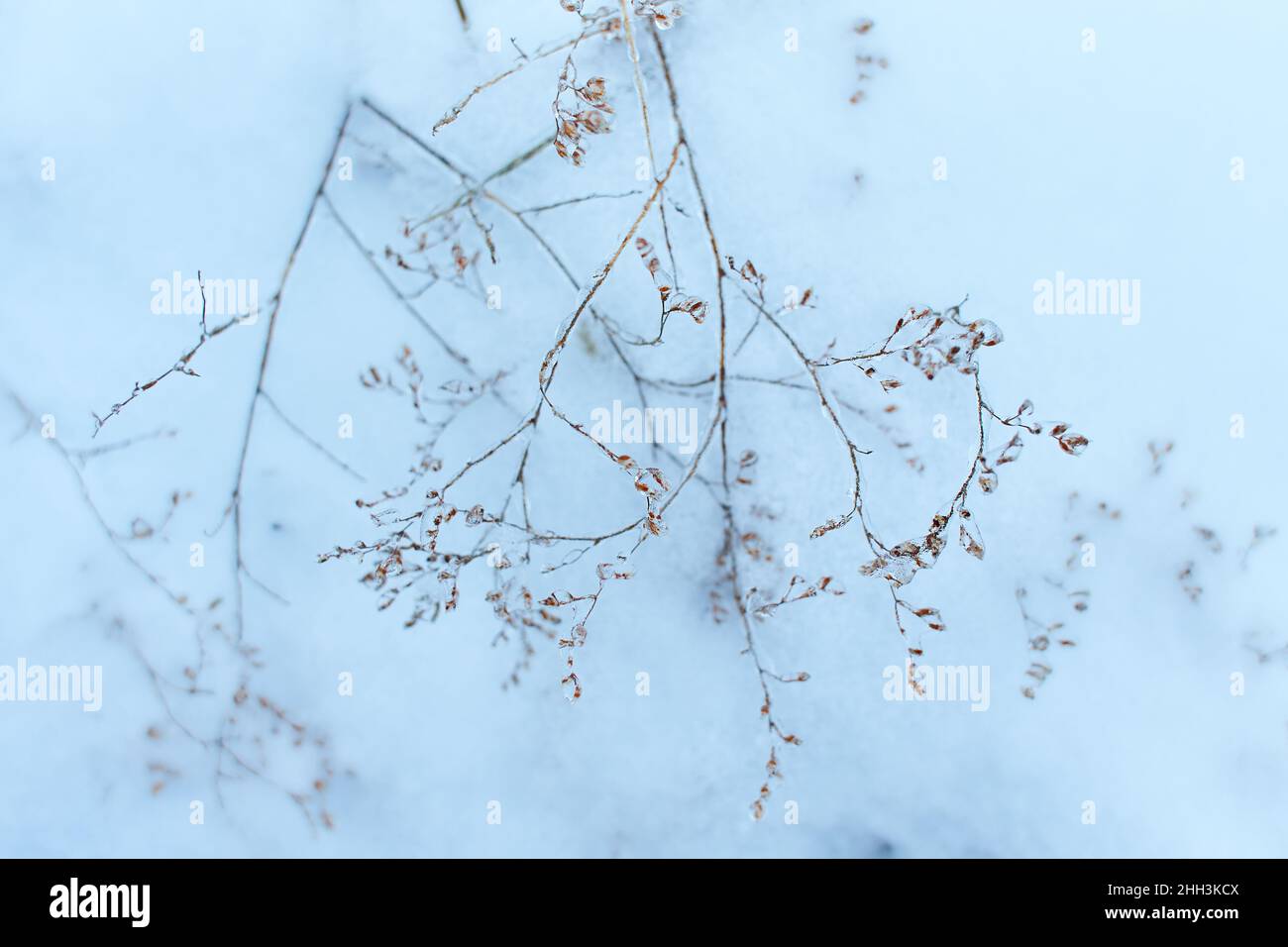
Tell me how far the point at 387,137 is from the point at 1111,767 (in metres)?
2.53

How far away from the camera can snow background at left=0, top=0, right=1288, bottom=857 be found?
215cm

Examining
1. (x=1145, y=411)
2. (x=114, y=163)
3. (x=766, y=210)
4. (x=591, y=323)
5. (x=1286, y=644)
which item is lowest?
(x=1286, y=644)

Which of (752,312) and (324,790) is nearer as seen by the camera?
(752,312)

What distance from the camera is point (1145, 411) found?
2189 millimetres

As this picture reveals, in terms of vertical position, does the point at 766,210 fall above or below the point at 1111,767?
above

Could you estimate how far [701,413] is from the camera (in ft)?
7.27

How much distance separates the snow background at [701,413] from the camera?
2.15 metres

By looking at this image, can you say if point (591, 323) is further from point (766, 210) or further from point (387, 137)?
point (387, 137)
